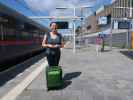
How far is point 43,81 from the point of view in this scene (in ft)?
33.7

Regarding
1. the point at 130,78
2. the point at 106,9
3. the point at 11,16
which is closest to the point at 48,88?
the point at 130,78

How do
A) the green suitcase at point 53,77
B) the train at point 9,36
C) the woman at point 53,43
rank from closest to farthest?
1. the green suitcase at point 53,77
2. the woman at point 53,43
3. the train at point 9,36

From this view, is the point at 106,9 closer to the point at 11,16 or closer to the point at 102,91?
the point at 11,16

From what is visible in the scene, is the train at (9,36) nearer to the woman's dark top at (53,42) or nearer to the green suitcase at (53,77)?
the woman's dark top at (53,42)

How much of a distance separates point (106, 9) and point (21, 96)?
88665 millimetres

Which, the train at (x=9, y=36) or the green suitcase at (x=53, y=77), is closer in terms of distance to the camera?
the green suitcase at (x=53, y=77)

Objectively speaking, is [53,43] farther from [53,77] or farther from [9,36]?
[9,36]

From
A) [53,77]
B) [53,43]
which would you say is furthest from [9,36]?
[53,77]

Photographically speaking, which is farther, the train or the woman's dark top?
the train

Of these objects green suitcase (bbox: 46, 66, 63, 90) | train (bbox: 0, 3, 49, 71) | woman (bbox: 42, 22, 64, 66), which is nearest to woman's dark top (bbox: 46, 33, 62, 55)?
woman (bbox: 42, 22, 64, 66)

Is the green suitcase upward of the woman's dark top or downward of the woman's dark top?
downward

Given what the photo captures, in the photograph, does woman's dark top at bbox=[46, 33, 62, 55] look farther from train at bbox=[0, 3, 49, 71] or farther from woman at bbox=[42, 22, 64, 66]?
train at bbox=[0, 3, 49, 71]

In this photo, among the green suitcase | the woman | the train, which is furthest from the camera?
the train

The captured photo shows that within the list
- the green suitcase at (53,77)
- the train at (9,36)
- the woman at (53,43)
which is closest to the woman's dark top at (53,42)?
the woman at (53,43)
